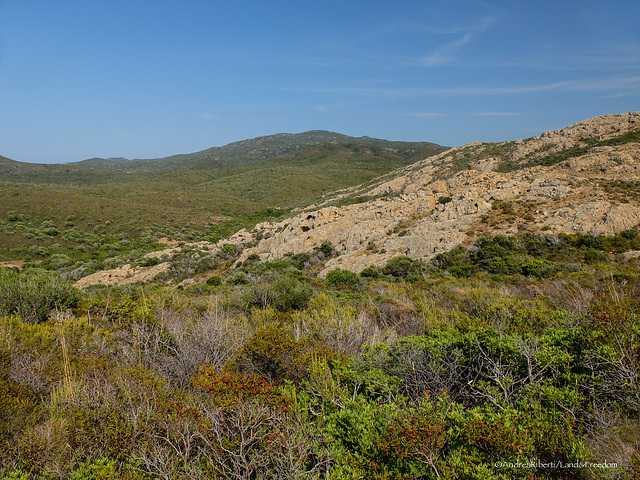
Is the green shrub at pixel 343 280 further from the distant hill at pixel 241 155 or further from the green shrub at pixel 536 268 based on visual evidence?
the distant hill at pixel 241 155

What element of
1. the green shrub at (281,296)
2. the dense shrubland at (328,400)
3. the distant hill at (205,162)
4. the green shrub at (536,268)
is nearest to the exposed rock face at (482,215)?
the green shrub at (536,268)

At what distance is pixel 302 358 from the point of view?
14.6 feet

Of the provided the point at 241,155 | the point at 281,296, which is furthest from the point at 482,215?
the point at 241,155

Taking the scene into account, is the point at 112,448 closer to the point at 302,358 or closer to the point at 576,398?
the point at 302,358

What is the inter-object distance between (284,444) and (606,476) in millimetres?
2500

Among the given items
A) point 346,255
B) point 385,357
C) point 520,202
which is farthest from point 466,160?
point 385,357

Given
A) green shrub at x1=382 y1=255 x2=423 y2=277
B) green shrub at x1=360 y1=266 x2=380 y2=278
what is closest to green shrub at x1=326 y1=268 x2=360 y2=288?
green shrub at x1=360 y1=266 x2=380 y2=278

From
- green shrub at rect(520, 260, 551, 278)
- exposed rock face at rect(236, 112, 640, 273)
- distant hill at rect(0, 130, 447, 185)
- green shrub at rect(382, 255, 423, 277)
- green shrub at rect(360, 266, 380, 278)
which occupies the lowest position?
green shrub at rect(360, 266, 380, 278)

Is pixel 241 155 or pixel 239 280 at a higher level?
A: pixel 241 155

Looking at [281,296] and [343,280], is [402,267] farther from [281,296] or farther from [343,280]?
[281,296]

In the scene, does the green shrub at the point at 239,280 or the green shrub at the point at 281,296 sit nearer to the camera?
the green shrub at the point at 281,296

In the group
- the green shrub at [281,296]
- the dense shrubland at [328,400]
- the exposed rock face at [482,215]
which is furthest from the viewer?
the exposed rock face at [482,215]

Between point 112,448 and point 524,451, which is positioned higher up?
point 524,451

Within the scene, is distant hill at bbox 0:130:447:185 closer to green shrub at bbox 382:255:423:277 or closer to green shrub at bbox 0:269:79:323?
green shrub at bbox 382:255:423:277
